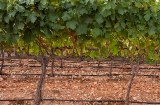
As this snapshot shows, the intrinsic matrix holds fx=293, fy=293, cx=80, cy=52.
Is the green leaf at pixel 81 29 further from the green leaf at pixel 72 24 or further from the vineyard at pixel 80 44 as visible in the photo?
the green leaf at pixel 72 24

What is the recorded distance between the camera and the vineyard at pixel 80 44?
5008mm

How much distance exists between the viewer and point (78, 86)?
9.61 metres

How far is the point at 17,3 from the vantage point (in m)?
4.90

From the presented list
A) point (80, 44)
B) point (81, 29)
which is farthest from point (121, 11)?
point (80, 44)

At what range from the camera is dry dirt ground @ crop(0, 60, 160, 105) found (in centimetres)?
850

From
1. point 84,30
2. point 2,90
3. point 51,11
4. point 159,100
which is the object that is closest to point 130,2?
point 84,30

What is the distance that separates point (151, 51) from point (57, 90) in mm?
3520

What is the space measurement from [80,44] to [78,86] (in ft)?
11.7

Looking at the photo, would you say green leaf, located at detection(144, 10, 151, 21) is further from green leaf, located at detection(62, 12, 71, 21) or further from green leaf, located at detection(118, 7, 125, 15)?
green leaf, located at detection(62, 12, 71, 21)

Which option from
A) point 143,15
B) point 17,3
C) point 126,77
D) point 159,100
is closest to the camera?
point 17,3

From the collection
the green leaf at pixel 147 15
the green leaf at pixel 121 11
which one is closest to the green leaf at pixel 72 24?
the green leaf at pixel 121 11

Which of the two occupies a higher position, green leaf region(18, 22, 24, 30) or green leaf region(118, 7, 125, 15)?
green leaf region(118, 7, 125, 15)

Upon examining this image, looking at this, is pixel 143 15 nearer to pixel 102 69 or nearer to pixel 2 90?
pixel 2 90

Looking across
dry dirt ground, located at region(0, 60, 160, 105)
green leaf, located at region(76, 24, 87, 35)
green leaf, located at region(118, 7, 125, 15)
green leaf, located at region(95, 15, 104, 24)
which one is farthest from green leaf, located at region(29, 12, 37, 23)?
dry dirt ground, located at region(0, 60, 160, 105)
